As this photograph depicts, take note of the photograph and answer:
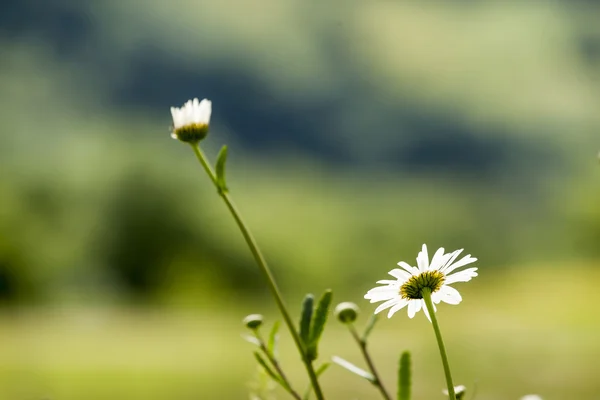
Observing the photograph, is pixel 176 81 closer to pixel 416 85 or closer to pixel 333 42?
pixel 333 42

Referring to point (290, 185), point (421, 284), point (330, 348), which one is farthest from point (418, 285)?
point (290, 185)

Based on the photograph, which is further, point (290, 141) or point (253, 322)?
point (290, 141)

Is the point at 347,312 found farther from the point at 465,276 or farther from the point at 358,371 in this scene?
the point at 465,276

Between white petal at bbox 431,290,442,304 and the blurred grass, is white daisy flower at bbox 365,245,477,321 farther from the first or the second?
the blurred grass

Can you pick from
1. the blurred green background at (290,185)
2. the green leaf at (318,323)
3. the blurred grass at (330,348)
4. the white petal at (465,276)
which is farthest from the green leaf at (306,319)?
the blurred grass at (330,348)

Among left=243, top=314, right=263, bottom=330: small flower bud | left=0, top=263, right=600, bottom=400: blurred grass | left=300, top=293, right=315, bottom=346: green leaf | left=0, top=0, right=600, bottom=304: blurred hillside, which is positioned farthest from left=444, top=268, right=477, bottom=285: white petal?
left=0, top=0, right=600, bottom=304: blurred hillside

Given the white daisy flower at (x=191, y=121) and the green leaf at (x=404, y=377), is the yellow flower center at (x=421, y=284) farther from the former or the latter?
the white daisy flower at (x=191, y=121)

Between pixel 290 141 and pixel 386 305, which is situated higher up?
pixel 290 141
